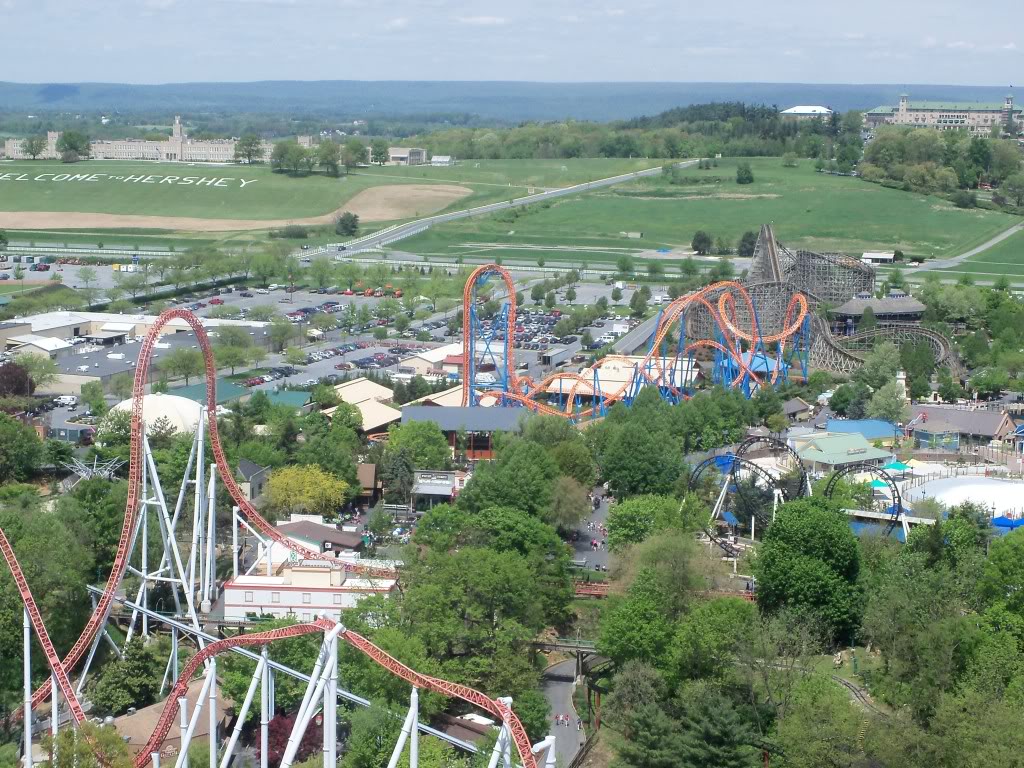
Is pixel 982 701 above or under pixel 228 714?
above

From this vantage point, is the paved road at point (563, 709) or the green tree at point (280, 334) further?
the green tree at point (280, 334)

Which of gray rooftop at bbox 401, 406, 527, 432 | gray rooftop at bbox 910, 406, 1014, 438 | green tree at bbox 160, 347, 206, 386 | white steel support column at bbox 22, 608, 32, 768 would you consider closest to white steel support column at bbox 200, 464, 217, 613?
white steel support column at bbox 22, 608, 32, 768

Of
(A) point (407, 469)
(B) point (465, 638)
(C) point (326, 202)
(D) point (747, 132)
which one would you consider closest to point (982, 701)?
(B) point (465, 638)

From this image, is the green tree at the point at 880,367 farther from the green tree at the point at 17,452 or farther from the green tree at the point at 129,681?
the green tree at the point at 129,681

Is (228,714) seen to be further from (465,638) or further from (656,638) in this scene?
(656,638)

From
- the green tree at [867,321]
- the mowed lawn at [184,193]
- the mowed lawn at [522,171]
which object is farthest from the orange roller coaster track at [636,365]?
the mowed lawn at [522,171]
